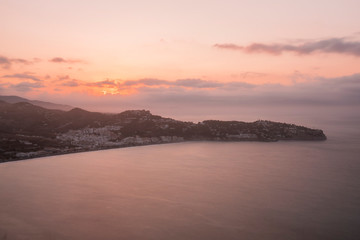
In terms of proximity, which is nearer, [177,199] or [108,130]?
[177,199]

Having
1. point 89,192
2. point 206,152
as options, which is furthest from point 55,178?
point 206,152

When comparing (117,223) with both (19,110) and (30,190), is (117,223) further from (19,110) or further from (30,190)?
(19,110)

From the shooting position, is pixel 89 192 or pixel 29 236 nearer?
pixel 29 236

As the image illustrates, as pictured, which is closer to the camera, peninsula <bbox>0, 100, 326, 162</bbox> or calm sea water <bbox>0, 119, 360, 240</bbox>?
calm sea water <bbox>0, 119, 360, 240</bbox>

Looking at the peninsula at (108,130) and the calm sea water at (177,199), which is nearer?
the calm sea water at (177,199)

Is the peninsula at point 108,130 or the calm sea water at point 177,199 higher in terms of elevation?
the peninsula at point 108,130
